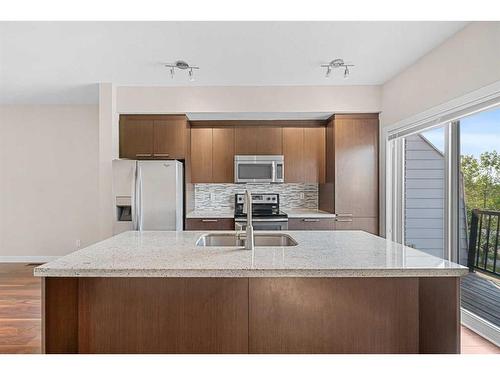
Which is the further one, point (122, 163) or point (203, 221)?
point (203, 221)

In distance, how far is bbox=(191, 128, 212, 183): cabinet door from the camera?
486 cm

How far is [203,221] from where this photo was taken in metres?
4.54

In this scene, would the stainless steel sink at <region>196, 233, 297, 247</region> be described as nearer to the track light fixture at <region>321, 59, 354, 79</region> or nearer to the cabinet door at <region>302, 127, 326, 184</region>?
the track light fixture at <region>321, 59, 354, 79</region>

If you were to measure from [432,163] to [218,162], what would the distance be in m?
2.61

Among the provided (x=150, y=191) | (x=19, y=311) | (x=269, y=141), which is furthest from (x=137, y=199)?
(x=269, y=141)

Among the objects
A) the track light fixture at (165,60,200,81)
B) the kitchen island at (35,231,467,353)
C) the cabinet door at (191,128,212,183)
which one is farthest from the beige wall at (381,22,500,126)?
the cabinet door at (191,128,212,183)

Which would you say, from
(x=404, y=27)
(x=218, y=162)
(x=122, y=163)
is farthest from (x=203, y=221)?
(x=404, y=27)

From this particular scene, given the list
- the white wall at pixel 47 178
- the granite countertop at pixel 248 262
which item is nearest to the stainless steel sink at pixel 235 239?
the granite countertop at pixel 248 262

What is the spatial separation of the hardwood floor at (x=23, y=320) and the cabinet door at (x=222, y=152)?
251cm

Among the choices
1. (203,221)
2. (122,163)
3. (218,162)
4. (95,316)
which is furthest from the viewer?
(218,162)

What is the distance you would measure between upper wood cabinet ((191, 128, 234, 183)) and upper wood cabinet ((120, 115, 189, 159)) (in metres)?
0.39

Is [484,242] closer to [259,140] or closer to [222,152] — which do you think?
[259,140]

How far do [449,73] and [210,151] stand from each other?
116 inches
